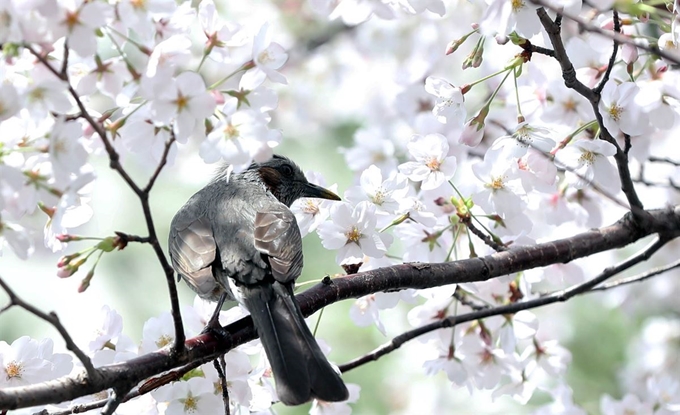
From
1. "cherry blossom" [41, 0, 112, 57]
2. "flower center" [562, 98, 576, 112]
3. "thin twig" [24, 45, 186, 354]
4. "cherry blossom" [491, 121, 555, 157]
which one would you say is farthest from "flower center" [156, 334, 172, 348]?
"flower center" [562, 98, 576, 112]

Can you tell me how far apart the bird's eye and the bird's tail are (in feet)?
4.34

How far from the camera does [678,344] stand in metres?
4.71

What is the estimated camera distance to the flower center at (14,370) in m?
2.08

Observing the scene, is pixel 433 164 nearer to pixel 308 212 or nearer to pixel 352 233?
pixel 352 233

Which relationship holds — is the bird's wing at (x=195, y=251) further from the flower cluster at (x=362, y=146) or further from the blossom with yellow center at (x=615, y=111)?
the blossom with yellow center at (x=615, y=111)

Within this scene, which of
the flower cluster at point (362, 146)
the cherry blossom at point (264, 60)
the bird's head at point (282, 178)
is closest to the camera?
the flower cluster at point (362, 146)

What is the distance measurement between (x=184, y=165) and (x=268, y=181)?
3226 millimetres

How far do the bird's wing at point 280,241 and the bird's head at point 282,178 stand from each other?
2.31 feet

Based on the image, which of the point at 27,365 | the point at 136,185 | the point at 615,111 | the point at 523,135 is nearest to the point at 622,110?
the point at 615,111

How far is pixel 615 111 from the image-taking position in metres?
2.24

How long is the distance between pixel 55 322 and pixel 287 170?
2199 millimetres

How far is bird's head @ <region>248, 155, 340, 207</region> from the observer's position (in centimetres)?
365

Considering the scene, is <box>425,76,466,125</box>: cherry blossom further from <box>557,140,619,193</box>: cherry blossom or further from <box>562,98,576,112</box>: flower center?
<box>562,98,576,112</box>: flower center

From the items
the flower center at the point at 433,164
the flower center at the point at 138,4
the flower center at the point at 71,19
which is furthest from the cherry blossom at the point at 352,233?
the flower center at the point at 71,19
